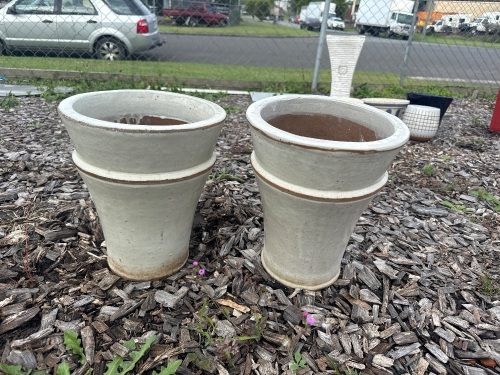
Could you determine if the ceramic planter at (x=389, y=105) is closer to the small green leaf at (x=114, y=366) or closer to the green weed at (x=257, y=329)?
the green weed at (x=257, y=329)

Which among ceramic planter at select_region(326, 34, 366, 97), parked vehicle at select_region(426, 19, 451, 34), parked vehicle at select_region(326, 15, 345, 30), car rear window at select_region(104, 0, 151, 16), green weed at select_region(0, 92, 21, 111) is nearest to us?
green weed at select_region(0, 92, 21, 111)

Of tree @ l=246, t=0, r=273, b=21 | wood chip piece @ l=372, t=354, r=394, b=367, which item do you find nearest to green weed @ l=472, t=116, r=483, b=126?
tree @ l=246, t=0, r=273, b=21

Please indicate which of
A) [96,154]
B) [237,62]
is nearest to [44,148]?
[96,154]

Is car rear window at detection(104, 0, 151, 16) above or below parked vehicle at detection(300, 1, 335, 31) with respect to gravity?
below

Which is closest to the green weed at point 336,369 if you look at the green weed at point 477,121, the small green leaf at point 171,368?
the small green leaf at point 171,368

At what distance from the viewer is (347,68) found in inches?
201

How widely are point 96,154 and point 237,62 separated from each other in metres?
→ 7.30

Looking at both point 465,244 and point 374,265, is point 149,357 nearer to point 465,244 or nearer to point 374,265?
point 374,265

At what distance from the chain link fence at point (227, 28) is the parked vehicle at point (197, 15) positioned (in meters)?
0.02

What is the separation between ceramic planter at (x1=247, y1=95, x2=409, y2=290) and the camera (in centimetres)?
141

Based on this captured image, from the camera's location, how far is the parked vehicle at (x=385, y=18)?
8145 mm

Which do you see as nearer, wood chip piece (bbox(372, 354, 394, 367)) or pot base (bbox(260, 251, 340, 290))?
wood chip piece (bbox(372, 354, 394, 367))

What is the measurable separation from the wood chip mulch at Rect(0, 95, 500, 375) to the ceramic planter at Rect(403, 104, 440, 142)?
1.50 m

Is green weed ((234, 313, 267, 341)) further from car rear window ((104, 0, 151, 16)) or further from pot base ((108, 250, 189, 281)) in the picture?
car rear window ((104, 0, 151, 16))
